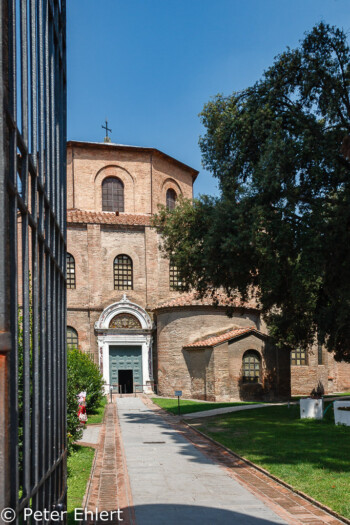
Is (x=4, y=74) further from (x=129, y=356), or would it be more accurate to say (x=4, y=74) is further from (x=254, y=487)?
(x=129, y=356)

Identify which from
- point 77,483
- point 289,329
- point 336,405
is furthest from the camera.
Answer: point 289,329

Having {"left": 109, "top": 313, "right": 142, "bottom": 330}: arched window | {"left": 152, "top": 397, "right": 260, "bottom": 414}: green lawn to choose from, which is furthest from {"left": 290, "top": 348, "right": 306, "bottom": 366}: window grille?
{"left": 109, "top": 313, "right": 142, "bottom": 330}: arched window

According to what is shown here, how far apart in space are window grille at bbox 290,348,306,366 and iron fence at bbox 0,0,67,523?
1106 inches

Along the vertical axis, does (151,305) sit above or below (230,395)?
above

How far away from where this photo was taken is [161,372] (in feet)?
104

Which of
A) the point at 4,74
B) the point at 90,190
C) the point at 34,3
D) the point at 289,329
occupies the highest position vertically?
the point at 90,190

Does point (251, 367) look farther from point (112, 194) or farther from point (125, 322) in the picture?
point (112, 194)

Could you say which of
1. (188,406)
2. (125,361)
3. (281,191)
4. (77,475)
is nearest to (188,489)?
(77,475)

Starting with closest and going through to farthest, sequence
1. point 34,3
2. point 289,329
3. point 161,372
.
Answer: point 34,3 → point 289,329 → point 161,372

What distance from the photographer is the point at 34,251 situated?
3779mm

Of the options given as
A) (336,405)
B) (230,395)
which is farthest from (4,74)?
(230,395)

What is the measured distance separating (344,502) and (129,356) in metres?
25.1

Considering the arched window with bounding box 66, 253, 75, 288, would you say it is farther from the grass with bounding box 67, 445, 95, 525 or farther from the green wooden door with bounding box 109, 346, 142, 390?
the grass with bounding box 67, 445, 95, 525

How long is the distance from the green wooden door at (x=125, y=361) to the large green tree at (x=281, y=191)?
14600 mm
